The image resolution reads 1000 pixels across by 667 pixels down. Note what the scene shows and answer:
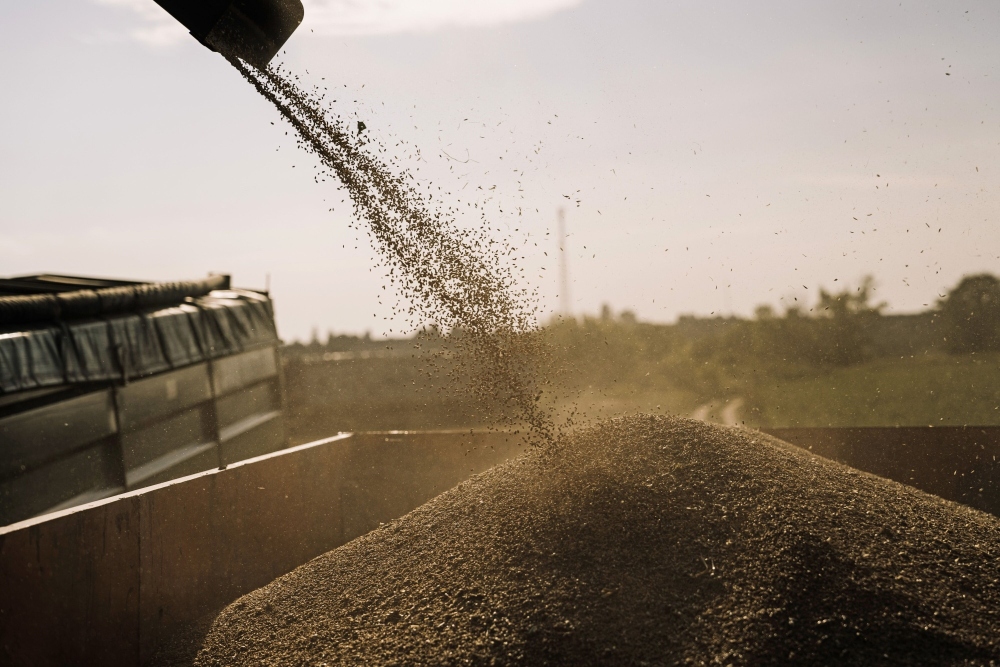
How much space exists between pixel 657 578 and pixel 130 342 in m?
3.72

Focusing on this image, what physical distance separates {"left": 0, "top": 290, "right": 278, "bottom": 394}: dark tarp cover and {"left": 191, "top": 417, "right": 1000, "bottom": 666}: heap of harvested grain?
1876 mm

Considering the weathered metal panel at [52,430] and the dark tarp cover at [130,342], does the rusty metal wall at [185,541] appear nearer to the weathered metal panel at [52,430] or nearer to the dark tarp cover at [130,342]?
the weathered metal panel at [52,430]

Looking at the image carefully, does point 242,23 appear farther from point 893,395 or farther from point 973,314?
point 973,314

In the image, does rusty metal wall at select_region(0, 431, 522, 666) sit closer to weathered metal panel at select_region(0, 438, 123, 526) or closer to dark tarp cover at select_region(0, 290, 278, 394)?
weathered metal panel at select_region(0, 438, 123, 526)

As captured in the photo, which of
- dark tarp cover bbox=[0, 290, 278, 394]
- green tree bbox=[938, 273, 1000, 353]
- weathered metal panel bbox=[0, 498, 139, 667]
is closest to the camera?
weathered metal panel bbox=[0, 498, 139, 667]

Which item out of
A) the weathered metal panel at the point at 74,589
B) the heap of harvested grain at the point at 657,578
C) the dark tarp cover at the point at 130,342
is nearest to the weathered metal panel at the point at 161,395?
the dark tarp cover at the point at 130,342

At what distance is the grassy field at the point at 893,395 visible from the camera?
17625mm

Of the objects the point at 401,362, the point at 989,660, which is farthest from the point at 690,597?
the point at 401,362

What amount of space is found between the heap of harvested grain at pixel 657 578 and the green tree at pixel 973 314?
2083 centimetres

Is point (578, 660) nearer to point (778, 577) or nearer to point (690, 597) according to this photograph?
point (690, 597)

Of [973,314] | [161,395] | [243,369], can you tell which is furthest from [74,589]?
[973,314]

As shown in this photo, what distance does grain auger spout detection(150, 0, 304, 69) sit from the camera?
331 centimetres

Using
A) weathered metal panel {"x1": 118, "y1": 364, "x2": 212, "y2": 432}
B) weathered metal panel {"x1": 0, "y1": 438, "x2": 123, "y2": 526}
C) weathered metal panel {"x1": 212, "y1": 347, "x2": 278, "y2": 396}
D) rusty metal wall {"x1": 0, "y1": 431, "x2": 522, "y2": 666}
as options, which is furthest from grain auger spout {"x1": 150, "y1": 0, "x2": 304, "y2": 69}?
weathered metal panel {"x1": 212, "y1": 347, "x2": 278, "y2": 396}

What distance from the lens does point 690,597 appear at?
2.32 m
